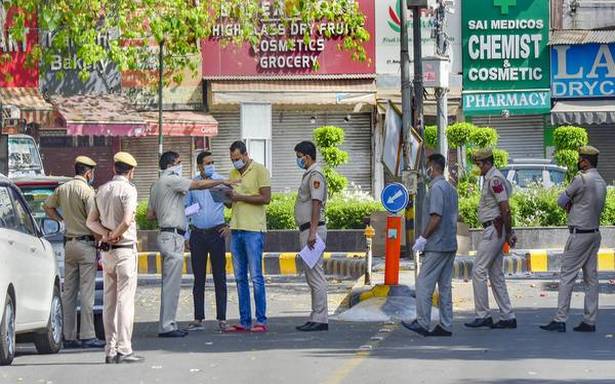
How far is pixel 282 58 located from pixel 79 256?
26776 mm

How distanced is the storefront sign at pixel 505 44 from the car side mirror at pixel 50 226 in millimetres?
26397

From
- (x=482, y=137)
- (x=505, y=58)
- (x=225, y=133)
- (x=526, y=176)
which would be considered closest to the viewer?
(x=526, y=176)

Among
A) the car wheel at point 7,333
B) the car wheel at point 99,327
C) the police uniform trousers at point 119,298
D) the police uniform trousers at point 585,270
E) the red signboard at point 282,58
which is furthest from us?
the red signboard at point 282,58

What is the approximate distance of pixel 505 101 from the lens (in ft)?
140

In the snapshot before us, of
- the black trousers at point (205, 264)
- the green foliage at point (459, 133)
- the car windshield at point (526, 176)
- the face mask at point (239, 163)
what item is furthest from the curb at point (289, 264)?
the face mask at point (239, 163)

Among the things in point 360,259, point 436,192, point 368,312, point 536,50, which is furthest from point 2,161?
point 536,50

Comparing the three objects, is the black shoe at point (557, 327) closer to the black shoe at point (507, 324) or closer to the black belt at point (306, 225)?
the black shoe at point (507, 324)

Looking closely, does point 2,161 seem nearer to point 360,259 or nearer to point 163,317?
point 360,259

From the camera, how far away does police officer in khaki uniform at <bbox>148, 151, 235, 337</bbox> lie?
1733cm

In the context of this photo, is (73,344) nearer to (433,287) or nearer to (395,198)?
(433,287)

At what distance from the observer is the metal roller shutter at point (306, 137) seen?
43031 millimetres

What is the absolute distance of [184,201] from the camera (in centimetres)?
1822

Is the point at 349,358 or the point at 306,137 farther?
the point at 306,137

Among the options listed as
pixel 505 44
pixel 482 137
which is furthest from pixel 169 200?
pixel 505 44
